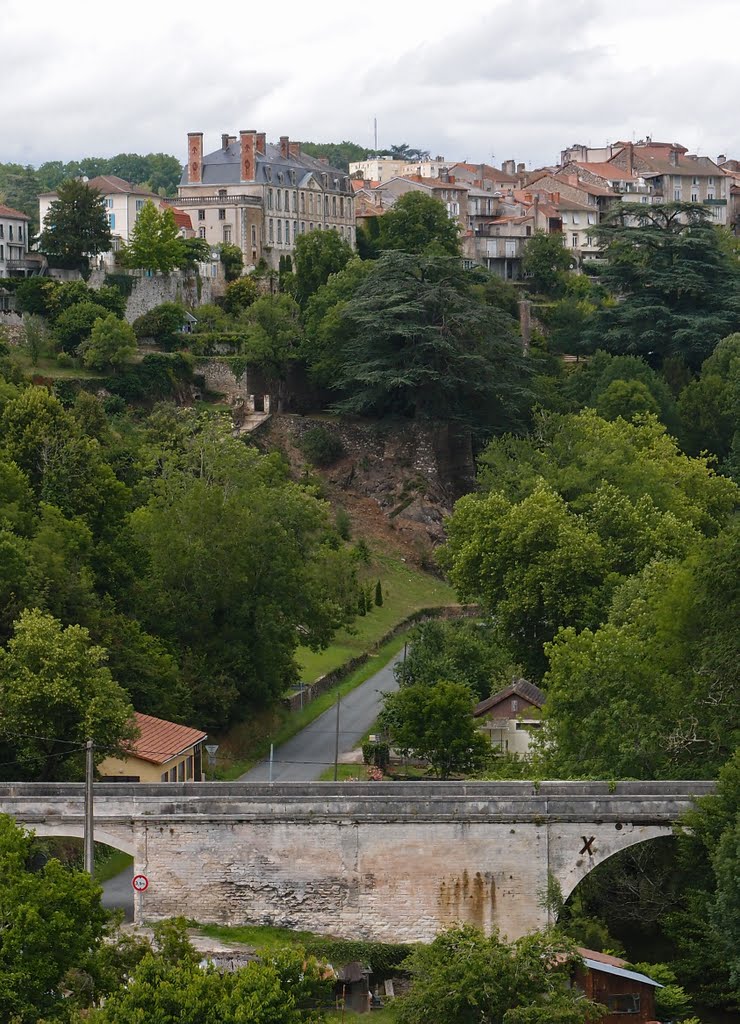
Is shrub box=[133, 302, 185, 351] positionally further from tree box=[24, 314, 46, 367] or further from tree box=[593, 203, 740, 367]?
tree box=[593, 203, 740, 367]

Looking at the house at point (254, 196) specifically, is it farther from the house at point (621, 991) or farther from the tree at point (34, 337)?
the house at point (621, 991)

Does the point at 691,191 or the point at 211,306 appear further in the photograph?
the point at 691,191

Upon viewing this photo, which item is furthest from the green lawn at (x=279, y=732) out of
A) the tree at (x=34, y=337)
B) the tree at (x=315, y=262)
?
the tree at (x=315, y=262)

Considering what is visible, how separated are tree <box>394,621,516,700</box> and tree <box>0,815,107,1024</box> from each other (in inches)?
1053

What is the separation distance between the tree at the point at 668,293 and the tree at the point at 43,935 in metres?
A: 71.0

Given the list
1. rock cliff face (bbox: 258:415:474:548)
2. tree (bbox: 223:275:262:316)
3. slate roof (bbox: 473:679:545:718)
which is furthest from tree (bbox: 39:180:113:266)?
slate roof (bbox: 473:679:545:718)

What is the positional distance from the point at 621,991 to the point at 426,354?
5366cm

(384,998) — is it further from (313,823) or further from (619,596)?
(619,596)

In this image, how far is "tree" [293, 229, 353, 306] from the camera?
9656 centimetres

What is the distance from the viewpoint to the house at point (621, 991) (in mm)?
37250

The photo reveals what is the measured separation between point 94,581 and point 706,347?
5255cm

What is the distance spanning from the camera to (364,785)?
41.4 metres

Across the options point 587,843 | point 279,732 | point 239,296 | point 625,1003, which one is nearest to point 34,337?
point 239,296

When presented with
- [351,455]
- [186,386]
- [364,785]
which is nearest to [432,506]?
[351,455]
